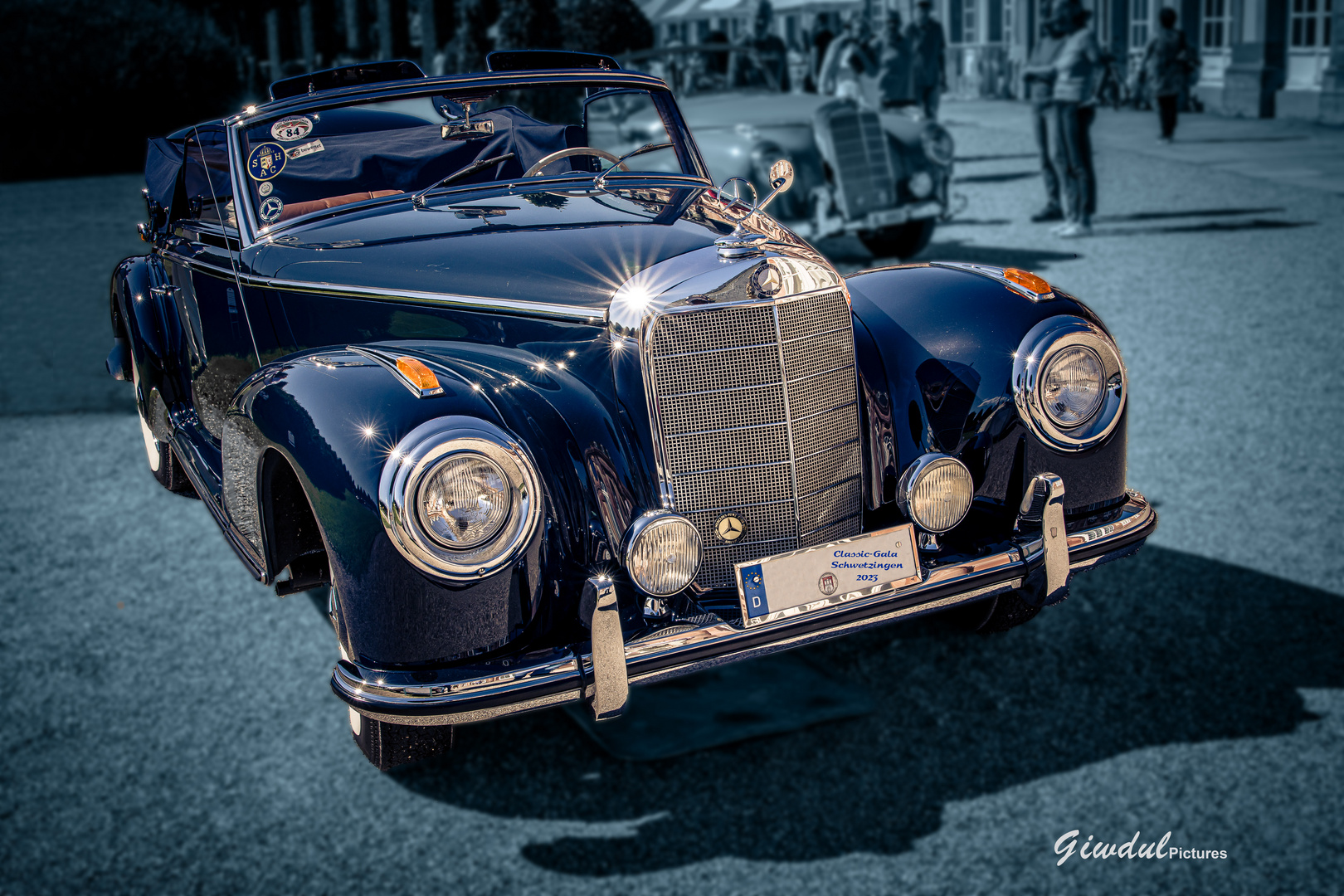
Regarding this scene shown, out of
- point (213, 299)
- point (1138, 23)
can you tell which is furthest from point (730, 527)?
point (1138, 23)

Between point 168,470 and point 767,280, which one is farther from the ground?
point 767,280

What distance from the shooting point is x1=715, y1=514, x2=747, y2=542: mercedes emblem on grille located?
2.81 metres

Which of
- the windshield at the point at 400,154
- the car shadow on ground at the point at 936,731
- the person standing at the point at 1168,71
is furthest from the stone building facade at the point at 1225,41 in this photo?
the windshield at the point at 400,154

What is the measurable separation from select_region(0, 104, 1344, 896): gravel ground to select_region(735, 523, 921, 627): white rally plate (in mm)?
2149

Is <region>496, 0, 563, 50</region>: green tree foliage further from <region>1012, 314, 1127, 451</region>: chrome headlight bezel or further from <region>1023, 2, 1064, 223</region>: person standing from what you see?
<region>1012, 314, 1127, 451</region>: chrome headlight bezel

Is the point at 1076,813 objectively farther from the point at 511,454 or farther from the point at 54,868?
the point at 54,868

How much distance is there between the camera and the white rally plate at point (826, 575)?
2535 millimetres

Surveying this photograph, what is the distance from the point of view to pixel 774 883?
169 inches

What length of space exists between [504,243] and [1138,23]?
85.8 ft

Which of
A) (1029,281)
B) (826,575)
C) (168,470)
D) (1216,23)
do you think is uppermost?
(1216,23)

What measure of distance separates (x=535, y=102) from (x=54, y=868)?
47.6 ft

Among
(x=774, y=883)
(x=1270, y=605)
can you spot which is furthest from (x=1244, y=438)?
(x=774, y=883)

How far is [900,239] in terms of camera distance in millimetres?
11297

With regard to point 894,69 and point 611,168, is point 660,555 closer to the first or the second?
point 611,168
